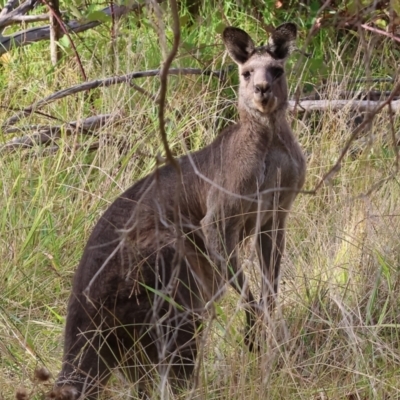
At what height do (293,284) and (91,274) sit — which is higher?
(91,274)

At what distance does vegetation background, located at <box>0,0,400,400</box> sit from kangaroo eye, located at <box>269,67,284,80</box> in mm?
330

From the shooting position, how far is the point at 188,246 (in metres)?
4.02

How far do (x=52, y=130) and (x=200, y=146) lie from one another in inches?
35.1

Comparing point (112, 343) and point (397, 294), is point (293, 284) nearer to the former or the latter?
point (397, 294)

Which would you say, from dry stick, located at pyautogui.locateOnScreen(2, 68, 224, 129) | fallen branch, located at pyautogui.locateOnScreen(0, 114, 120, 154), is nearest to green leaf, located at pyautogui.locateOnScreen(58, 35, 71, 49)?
dry stick, located at pyautogui.locateOnScreen(2, 68, 224, 129)

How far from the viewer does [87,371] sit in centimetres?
351

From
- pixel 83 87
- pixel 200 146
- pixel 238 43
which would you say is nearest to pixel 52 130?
pixel 83 87

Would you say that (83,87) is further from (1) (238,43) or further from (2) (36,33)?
(1) (238,43)

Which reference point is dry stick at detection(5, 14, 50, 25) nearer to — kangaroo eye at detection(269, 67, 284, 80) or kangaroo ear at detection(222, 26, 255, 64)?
kangaroo ear at detection(222, 26, 255, 64)

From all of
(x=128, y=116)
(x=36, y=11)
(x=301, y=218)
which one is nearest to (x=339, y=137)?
(x=301, y=218)

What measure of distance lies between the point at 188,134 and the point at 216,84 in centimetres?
53

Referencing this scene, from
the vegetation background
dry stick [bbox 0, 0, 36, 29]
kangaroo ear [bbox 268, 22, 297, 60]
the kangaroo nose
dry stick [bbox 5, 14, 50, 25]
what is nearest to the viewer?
the vegetation background

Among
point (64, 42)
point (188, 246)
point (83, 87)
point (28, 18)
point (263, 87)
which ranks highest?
point (28, 18)

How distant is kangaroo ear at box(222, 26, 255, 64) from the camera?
14.3ft
